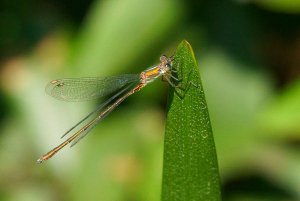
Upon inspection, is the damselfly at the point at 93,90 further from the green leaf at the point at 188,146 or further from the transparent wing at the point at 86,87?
the green leaf at the point at 188,146

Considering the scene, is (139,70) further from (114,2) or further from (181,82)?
(181,82)

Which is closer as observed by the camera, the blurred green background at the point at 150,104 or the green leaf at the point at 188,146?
the green leaf at the point at 188,146

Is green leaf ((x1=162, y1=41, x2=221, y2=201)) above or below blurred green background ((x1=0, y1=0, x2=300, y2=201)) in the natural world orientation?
below

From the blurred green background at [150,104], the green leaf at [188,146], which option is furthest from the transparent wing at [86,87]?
the green leaf at [188,146]

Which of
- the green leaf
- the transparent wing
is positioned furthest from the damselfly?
the green leaf

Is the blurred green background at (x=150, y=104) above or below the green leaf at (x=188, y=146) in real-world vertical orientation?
above

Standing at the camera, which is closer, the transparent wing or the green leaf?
the green leaf

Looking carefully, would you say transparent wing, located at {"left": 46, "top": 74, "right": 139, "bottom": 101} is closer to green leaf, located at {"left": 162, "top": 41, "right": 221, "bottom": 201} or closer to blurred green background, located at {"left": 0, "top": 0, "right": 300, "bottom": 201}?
blurred green background, located at {"left": 0, "top": 0, "right": 300, "bottom": 201}
